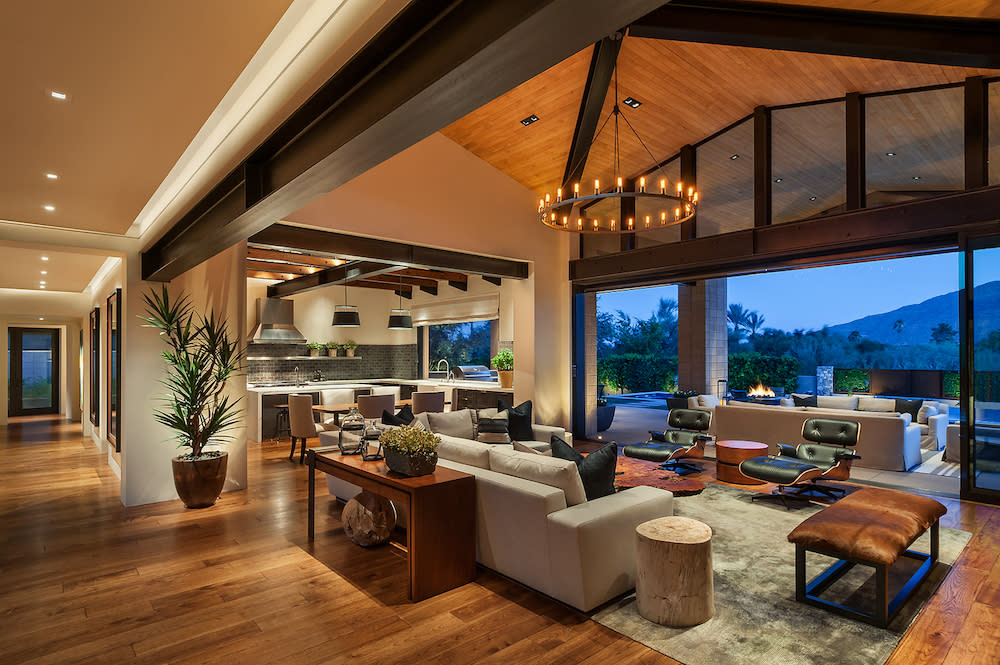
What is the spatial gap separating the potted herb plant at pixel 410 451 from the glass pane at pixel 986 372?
5.25m

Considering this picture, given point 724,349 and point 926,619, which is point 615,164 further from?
point 926,619

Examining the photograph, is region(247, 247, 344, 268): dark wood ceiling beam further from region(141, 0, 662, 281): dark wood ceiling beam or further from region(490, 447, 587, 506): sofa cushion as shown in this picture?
region(490, 447, 587, 506): sofa cushion

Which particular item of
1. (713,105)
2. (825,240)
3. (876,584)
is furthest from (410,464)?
(713,105)

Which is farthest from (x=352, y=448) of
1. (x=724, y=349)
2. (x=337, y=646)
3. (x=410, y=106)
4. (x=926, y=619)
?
(x=724, y=349)

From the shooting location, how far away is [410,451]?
3.40 metres

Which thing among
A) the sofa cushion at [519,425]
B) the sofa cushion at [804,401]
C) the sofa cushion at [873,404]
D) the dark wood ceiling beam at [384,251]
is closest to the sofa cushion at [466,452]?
the sofa cushion at [519,425]

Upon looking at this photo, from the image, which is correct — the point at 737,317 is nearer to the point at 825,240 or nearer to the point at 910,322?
the point at 910,322

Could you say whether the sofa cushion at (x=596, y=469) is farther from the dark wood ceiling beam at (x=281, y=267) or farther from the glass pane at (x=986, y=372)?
the dark wood ceiling beam at (x=281, y=267)

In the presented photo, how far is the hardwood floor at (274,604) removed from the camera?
2.61m

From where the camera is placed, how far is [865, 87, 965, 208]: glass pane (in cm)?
512

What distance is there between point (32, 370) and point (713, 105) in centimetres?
1526

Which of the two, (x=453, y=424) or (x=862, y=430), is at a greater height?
(x=453, y=424)

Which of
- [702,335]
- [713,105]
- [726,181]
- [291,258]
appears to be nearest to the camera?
[713,105]

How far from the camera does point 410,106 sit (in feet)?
5.82
